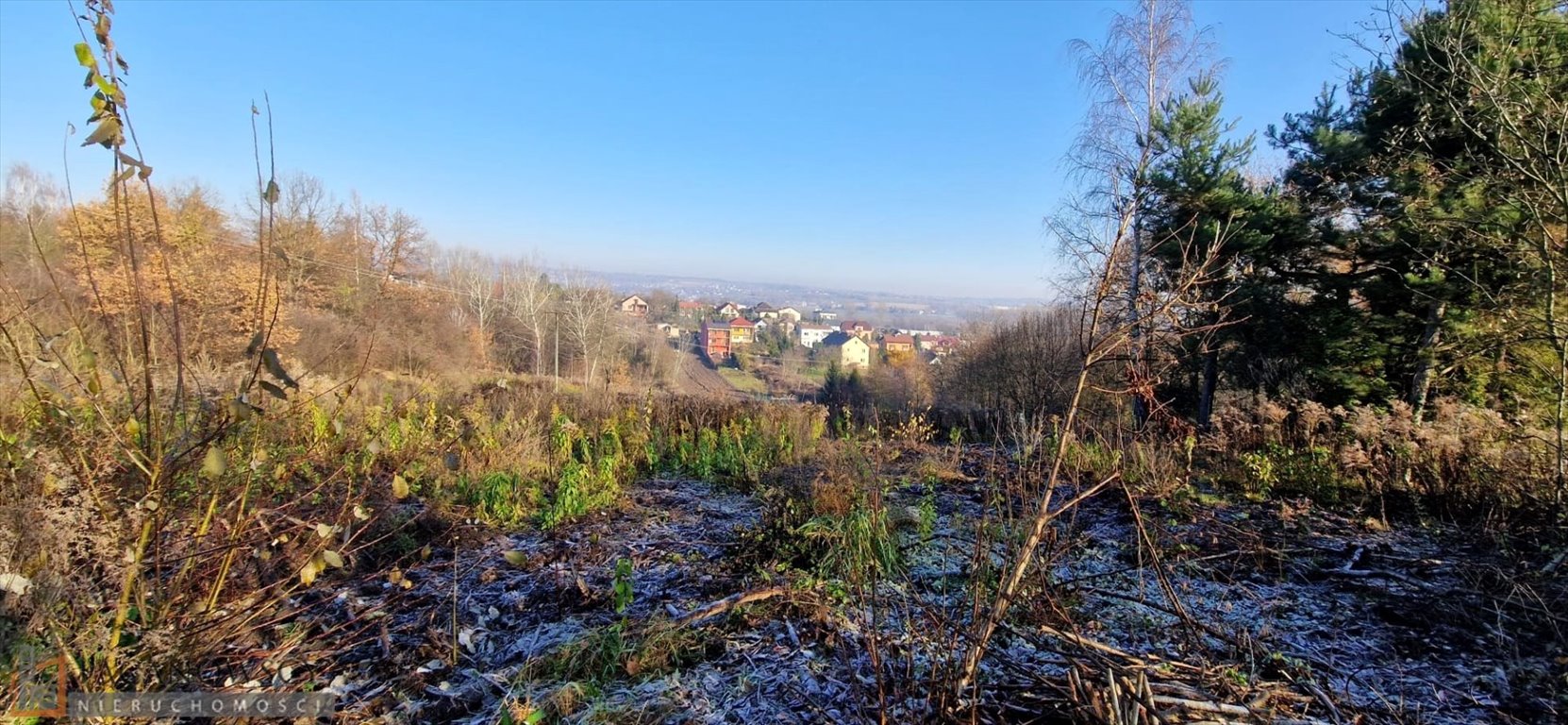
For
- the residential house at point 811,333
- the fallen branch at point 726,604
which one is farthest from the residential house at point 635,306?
the fallen branch at point 726,604

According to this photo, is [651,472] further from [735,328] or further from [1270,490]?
Answer: [735,328]

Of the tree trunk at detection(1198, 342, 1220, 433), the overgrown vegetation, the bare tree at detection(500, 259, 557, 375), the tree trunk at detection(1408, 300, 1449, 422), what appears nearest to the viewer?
the overgrown vegetation

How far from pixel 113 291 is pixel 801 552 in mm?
13979

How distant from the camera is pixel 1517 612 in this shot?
8.68 ft

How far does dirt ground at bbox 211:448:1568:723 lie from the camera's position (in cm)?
202

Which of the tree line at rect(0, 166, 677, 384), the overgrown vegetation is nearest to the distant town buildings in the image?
the tree line at rect(0, 166, 677, 384)

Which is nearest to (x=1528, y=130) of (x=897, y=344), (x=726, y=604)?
(x=726, y=604)

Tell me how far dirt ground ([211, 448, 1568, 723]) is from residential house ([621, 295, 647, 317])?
33.4 metres

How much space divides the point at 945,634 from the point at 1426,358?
27.4ft

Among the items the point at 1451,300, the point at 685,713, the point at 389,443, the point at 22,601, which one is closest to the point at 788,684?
the point at 685,713

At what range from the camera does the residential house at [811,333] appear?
46131mm

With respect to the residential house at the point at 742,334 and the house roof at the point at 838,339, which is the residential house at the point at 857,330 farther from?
the residential house at the point at 742,334

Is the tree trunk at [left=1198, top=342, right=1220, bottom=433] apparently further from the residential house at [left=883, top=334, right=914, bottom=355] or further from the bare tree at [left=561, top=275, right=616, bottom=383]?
the bare tree at [left=561, top=275, right=616, bottom=383]

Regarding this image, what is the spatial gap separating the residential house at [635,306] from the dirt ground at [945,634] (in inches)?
1316
